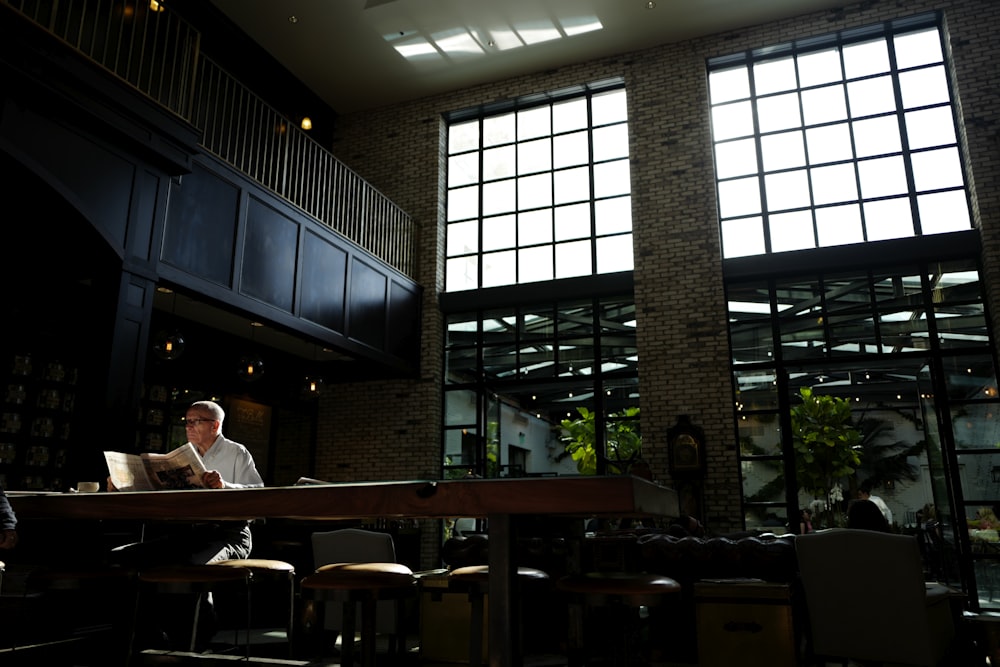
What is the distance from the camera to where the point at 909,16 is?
368 inches

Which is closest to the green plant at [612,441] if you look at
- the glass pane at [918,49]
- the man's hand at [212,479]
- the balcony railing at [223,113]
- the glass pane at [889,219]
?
the balcony railing at [223,113]

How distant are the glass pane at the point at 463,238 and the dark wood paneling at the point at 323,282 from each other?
2.50 meters

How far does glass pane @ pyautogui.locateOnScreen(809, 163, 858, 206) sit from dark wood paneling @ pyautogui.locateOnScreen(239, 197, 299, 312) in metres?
6.49

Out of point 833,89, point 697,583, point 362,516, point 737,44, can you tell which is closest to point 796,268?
point 833,89

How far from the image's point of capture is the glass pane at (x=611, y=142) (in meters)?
10.5

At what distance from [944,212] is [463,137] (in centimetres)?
675

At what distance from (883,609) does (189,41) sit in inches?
273

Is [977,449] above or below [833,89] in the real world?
below

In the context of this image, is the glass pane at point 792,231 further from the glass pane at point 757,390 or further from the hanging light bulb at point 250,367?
the hanging light bulb at point 250,367

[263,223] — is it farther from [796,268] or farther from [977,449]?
[977,449]

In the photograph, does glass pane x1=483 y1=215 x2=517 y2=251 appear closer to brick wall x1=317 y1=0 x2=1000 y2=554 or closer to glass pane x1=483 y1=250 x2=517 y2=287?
glass pane x1=483 y1=250 x2=517 y2=287

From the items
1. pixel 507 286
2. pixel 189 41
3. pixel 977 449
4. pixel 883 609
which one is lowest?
pixel 883 609

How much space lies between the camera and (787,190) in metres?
9.54

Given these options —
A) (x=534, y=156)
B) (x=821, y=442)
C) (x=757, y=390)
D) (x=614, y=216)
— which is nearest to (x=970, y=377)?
(x=821, y=442)
